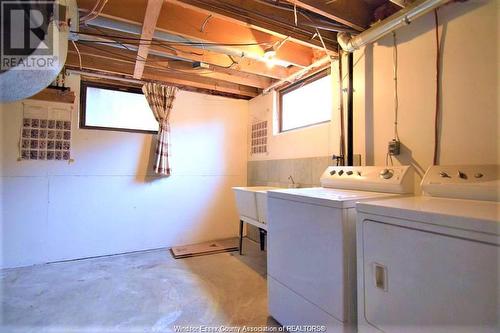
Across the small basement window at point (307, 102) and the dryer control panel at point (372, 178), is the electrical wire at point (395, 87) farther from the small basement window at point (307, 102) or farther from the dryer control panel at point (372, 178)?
the small basement window at point (307, 102)

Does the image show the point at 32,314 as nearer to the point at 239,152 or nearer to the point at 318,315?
the point at 318,315

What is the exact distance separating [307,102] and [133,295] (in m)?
2.57

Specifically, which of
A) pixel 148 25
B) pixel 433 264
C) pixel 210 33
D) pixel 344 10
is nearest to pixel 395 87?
pixel 344 10

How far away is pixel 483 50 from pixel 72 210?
381 cm

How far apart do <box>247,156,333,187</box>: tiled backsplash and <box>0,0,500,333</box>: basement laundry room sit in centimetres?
3

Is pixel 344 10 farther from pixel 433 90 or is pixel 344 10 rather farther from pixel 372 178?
pixel 372 178

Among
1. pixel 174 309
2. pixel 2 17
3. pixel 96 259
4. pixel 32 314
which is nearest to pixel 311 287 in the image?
pixel 174 309

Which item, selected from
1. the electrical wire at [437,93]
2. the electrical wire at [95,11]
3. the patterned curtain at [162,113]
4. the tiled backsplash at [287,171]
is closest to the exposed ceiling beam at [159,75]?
the patterned curtain at [162,113]

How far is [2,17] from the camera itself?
1.68 feet

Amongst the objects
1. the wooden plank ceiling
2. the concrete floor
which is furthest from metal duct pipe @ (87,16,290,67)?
the concrete floor

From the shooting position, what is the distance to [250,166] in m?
3.88

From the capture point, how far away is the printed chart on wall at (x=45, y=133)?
8.85 feet

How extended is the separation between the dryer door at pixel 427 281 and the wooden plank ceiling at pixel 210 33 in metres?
1.57

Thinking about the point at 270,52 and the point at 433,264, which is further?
the point at 270,52
